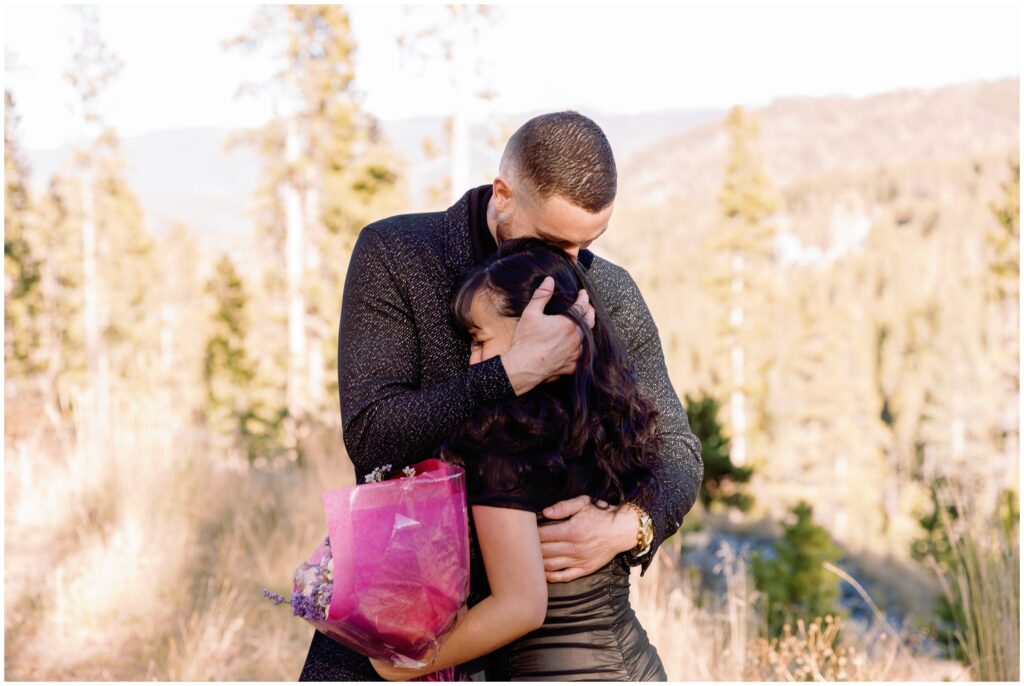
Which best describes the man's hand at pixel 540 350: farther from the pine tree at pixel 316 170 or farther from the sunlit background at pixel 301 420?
the pine tree at pixel 316 170

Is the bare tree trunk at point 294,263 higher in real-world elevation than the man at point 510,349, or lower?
lower

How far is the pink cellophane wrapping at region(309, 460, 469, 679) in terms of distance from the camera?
1.91 m

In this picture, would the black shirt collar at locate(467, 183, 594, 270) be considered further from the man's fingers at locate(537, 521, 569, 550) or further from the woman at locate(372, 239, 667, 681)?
the man's fingers at locate(537, 521, 569, 550)

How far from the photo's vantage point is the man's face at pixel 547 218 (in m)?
2.13

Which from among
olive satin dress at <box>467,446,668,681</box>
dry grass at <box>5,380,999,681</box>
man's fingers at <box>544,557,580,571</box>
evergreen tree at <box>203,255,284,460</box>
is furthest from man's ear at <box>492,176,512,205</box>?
evergreen tree at <box>203,255,284,460</box>

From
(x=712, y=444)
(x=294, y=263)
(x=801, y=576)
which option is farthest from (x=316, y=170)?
(x=801, y=576)

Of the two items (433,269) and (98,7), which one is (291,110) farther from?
(433,269)

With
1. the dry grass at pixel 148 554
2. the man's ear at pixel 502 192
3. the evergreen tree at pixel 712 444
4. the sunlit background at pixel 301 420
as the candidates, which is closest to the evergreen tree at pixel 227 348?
the sunlit background at pixel 301 420

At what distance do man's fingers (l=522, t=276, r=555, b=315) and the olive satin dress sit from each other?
0.36 m

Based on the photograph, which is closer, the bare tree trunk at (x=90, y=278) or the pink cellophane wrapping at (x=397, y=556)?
the pink cellophane wrapping at (x=397, y=556)

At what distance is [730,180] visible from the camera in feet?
129

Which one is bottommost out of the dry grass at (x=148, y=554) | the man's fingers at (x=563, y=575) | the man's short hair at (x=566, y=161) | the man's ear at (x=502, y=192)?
the dry grass at (x=148, y=554)

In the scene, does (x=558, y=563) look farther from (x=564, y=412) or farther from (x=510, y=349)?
(x=510, y=349)

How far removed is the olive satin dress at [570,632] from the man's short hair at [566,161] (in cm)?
64
